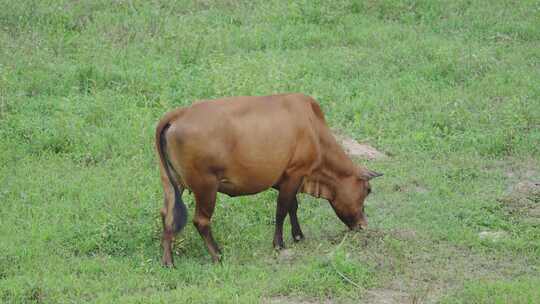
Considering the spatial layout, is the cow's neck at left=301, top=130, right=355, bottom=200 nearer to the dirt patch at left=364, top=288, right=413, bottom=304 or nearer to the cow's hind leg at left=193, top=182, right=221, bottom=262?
the cow's hind leg at left=193, top=182, right=221, bottom=262

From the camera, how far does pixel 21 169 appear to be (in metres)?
10.3

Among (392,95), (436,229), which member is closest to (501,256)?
(436,229)

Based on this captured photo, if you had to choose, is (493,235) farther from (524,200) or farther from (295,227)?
(295,227)

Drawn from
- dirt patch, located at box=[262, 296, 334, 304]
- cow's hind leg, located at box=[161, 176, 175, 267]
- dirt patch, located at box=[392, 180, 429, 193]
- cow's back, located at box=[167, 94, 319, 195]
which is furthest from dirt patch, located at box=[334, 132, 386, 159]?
dirt patch, located at box=[262, 296, 334, 304]

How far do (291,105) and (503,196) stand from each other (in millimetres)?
2632

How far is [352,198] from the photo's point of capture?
905 centimetres

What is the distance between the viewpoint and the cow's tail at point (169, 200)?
327 inches

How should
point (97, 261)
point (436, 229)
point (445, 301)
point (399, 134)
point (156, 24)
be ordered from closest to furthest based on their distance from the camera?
point (445, 301)
point (97, 261)
point (436, 229)
point (399, 134)
point (156, 24)

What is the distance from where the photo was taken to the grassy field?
318 inches

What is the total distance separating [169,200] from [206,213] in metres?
0.33

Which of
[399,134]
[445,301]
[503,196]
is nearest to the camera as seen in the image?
[445,301]

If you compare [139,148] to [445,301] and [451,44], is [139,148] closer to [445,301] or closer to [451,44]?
[445,301]

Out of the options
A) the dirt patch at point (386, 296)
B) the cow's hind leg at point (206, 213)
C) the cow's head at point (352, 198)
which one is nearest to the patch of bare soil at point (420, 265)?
the dirt patch at point (386, 296)

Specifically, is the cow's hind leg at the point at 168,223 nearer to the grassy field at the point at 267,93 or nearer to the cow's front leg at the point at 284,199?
the grassy field at the point at 267,93
